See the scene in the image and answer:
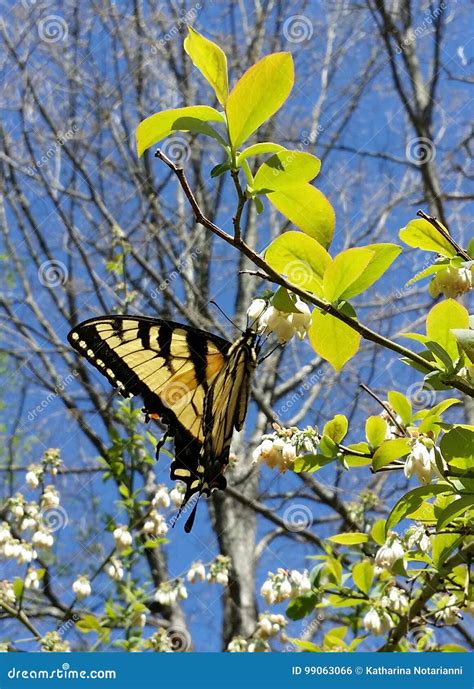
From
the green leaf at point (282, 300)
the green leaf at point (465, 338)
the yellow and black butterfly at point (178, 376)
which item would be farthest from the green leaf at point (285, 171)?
the yellow and black butterfly at point (178, 376)

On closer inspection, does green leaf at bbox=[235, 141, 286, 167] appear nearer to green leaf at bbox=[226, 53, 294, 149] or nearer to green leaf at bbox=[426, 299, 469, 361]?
green leaf at bbox=[226, 53, 294, 149]

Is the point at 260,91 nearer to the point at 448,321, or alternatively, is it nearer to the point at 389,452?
the point at 448,321

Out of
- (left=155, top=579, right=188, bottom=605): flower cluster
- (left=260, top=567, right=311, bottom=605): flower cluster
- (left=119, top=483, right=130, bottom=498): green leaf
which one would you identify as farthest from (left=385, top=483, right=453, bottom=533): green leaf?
(left=155, top=579, right=188, bottom=605): flower cluster

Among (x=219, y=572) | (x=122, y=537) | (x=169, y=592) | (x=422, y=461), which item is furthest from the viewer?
(x=169, y=592)

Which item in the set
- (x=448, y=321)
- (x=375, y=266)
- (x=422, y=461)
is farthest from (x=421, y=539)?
(x=375, y=266)

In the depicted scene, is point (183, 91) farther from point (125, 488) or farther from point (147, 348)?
point (147, 348)

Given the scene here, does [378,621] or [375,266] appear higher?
[375,266]

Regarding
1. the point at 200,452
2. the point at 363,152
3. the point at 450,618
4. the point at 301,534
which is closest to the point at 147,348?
the point at 200,452
